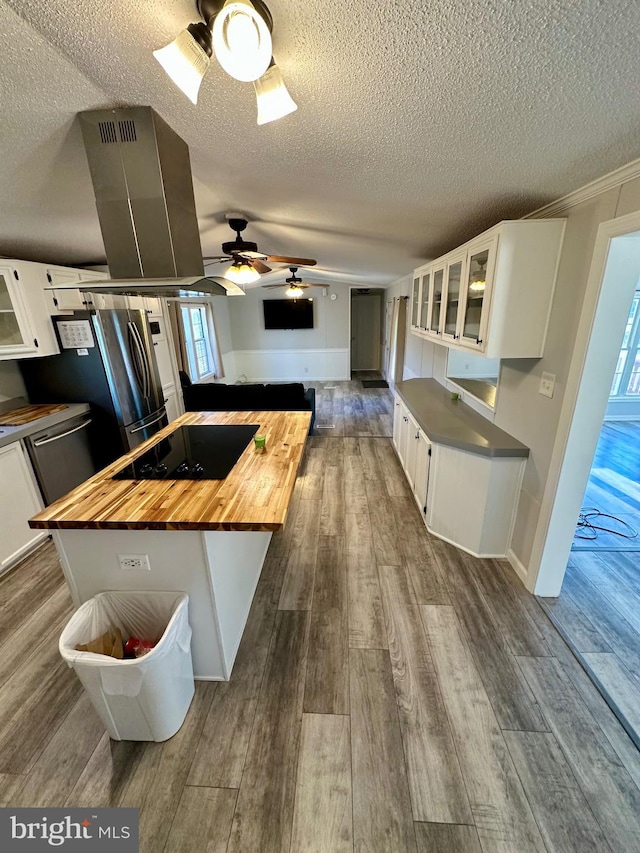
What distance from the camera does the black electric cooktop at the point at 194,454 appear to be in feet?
5.54

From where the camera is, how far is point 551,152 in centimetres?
124

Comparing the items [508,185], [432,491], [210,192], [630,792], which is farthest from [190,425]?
[630,792]

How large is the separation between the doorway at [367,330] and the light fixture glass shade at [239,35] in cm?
814

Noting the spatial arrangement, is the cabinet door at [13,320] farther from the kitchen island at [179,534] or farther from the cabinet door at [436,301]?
the cabinet door at [436,301]

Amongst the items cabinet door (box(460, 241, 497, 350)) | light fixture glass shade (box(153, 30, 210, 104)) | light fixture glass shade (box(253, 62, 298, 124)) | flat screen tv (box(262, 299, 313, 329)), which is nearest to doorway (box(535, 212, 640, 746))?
cabinet door (box(460, 241, 497, 350))

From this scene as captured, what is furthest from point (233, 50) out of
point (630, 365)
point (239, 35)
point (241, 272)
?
point (630, 365)

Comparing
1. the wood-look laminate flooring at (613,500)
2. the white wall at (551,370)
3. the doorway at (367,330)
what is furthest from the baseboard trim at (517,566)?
the doorway at (367,330)

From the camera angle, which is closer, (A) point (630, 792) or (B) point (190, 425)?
Answer: (A) point (630, 792)

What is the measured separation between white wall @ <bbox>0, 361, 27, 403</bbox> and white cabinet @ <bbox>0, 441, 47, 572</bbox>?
85cm

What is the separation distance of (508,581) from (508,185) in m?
2.29

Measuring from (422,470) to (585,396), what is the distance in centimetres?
133

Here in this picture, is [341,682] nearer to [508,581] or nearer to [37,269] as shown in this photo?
[508,581]

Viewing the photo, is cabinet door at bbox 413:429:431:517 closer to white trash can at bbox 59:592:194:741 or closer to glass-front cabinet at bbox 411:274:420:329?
glass-front cabinet at bbox 411:274:420:329

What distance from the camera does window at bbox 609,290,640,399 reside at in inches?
183
